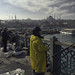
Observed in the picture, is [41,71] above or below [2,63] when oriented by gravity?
above

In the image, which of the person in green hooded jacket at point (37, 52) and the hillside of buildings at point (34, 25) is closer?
the person in green hooded jacket at point (37, 52)

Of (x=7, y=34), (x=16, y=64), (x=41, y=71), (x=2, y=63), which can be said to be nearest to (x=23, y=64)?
(x=16, y=64)

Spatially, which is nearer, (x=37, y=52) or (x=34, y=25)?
(x=37, y=52)

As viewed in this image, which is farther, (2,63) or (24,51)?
(24,51)

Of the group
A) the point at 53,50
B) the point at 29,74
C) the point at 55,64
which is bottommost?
the point at 29,74

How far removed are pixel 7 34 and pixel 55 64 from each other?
4.04 meters

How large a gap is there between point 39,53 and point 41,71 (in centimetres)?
44

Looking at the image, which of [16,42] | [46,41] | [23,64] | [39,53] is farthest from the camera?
[16,42]

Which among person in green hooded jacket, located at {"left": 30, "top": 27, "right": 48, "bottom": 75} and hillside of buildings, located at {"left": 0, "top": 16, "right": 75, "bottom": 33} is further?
hillside of buildings, located at {"left": 0, "top": 16, "right": 75, "bottom": 33}

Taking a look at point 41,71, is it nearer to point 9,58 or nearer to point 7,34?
point 9,58

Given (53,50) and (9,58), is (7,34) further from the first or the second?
(53,50)

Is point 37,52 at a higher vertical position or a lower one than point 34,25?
lower

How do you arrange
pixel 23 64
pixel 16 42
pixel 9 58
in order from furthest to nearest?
pixel 16 42 < pixel 9 58 < pixel 23 64

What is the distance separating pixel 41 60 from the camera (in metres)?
2.69
